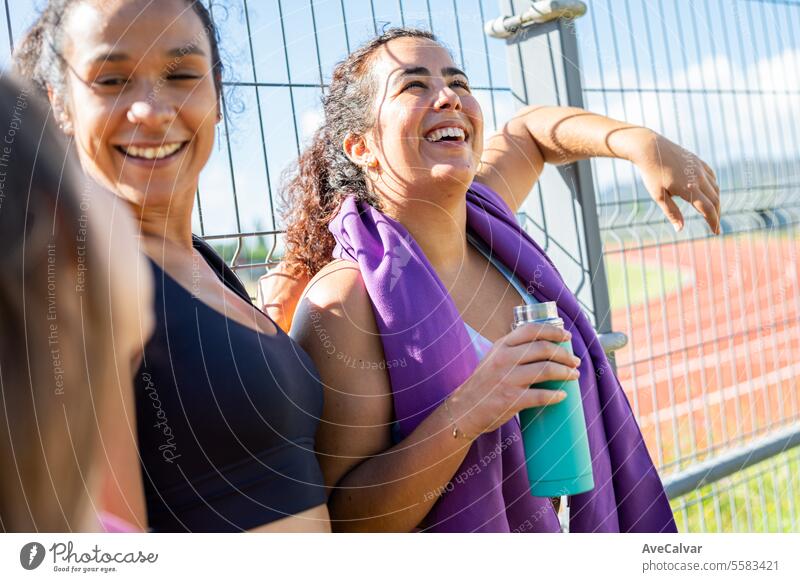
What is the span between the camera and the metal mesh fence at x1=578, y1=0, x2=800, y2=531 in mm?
1271

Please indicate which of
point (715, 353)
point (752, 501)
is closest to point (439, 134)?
point (715, 353)

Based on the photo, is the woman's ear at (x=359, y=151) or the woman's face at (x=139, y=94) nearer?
the woman's face at (x=139, y=94)

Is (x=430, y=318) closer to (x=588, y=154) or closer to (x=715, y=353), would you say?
(x=588, y=154)

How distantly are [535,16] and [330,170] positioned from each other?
394 millimetres

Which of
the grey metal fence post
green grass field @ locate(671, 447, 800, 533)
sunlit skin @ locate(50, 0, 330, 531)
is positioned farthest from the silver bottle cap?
green grass field @ locate(671, 447, 800, 533)

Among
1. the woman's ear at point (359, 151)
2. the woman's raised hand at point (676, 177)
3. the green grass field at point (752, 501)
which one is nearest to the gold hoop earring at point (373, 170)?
the woman's ear at point (359, 151)

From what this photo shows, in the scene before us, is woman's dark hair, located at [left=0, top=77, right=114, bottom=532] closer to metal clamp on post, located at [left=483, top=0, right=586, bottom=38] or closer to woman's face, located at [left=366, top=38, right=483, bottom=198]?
woman's face, located at [left=366, top=38, right=483, bottom=198]

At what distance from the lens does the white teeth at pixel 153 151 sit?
0.60 meters

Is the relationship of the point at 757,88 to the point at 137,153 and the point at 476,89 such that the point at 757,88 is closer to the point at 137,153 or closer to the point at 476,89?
the point at 476,89

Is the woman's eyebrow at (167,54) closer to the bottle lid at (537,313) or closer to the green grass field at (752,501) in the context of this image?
the bottle lid at (537,313)

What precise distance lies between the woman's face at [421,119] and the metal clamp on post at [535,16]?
307mm

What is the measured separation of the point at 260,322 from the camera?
2.16ft
